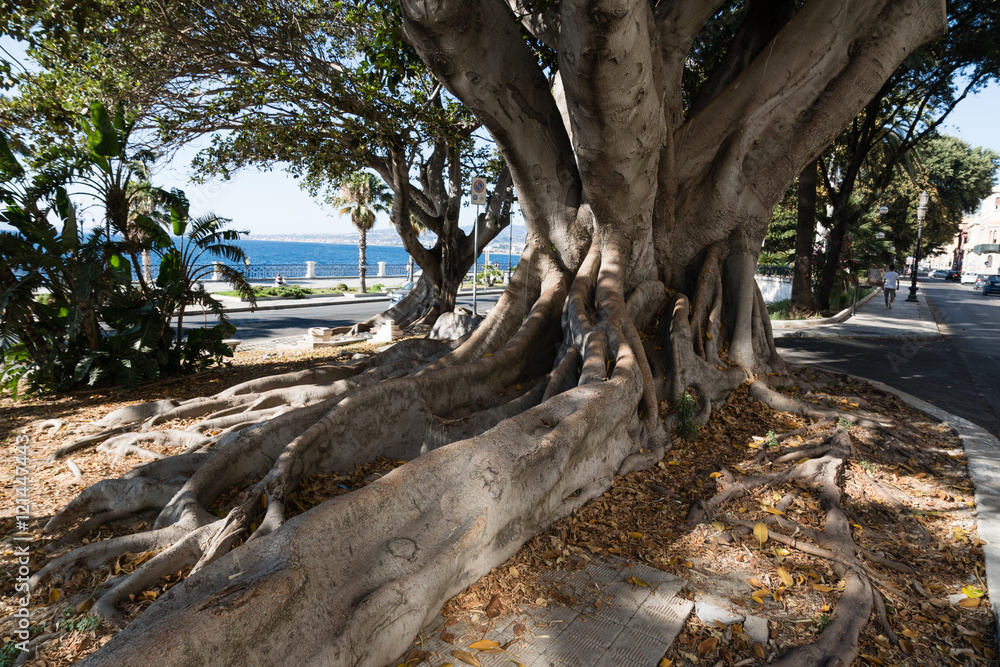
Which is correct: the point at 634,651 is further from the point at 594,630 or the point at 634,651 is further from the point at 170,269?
the point at 170,269

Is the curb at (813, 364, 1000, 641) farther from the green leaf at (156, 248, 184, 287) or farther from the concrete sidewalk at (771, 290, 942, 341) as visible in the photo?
the green leaf at (156, 248, 184, 287)

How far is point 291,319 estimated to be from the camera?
19859 mm

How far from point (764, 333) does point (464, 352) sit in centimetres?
414

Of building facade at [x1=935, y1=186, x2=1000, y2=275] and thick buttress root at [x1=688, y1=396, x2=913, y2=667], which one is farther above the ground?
building facade at [x1=935, y1=186, x2=1000, y2=275]

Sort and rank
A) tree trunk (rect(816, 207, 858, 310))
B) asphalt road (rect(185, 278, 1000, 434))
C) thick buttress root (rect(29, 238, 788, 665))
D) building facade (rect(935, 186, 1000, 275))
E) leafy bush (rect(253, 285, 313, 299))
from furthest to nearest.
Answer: building facade (rect(935, 186, 1000, 275))
leafy bush (rect(253, 285, 313, 299))
tree trunk (rect(816, 207, 858, 310))
asphalt road (rect(185, 278, 1000, 434))
thick buttress root (rect(29, 238, 788, 665))

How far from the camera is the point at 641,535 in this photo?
12.5ft

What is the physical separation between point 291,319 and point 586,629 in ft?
61.6

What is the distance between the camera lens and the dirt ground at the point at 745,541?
288 cm

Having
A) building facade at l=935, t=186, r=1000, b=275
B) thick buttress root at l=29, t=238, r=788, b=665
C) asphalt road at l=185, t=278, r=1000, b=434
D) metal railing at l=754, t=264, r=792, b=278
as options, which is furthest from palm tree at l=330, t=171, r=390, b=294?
building facade at l=935, t=186, r=1000, b=275

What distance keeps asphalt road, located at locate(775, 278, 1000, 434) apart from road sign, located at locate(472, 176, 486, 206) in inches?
256

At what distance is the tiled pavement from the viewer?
2.67 meters

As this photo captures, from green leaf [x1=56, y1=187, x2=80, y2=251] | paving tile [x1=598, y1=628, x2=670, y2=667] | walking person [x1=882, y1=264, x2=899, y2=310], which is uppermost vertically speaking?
green leaf [x1=56, y1=187, x2=80, y2=251]

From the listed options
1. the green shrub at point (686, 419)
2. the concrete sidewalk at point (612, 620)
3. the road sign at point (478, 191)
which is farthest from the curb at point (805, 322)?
the concrete sidewalk at point (612, 620)

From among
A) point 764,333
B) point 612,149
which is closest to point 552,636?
point 612,149
